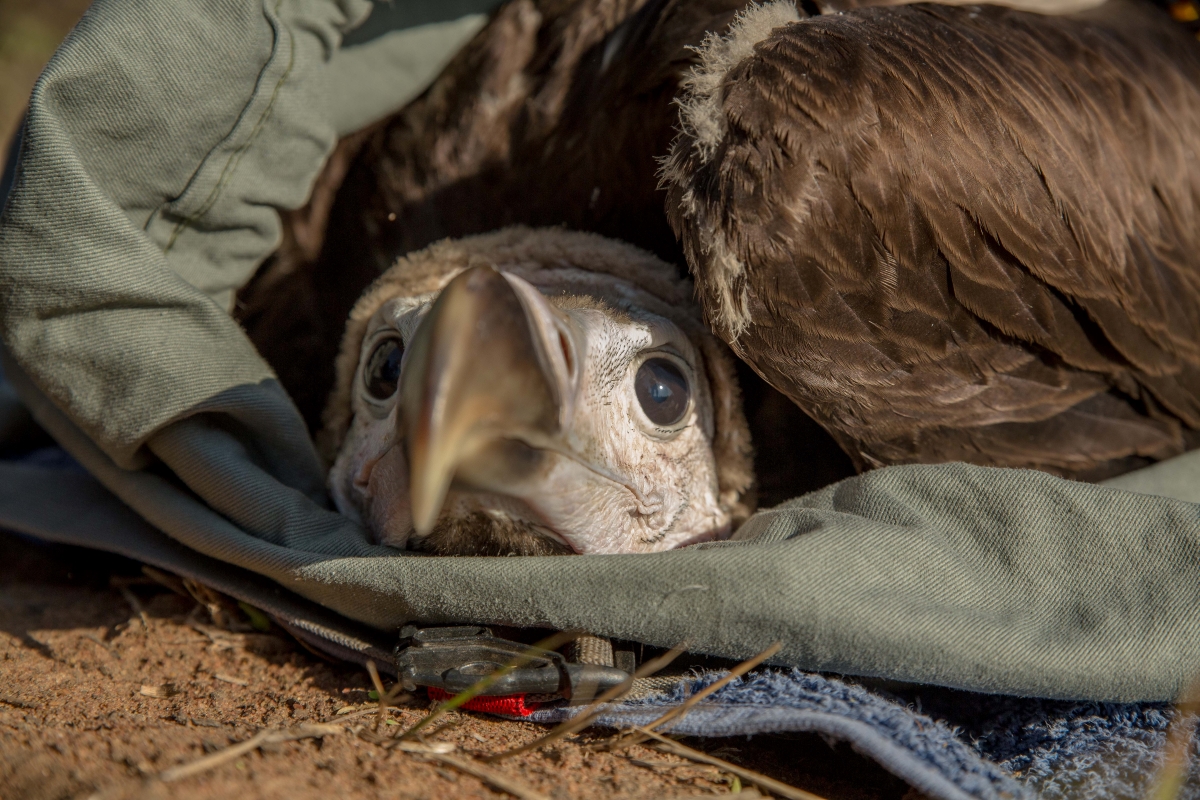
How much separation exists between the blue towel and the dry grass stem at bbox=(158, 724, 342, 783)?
1.02 feet

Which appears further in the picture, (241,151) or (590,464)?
(241,151)

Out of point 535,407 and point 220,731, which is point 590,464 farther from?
point 220,731

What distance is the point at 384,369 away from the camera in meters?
1.59

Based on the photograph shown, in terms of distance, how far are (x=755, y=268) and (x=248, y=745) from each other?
942 mm

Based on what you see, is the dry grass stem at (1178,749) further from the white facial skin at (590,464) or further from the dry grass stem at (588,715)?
the white facial skin at (590,464)

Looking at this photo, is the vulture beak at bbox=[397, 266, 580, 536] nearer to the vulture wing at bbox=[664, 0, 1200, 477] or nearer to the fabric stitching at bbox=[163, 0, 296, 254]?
the vulture wing at bbox=[664, 0, 1200, 477]

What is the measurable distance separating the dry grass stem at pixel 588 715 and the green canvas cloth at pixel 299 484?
74 mm

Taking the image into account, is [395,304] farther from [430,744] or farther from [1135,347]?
[1135,347]

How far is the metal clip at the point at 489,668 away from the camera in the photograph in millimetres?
1244

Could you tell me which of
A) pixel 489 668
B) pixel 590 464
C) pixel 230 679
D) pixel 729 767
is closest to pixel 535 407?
pixel 590 464

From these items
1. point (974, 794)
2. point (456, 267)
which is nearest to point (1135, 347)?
point (974, 794)

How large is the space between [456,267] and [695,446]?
0.55 meters

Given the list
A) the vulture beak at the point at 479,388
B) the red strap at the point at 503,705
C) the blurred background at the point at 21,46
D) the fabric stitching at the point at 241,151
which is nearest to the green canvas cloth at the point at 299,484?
the fabric stitching at the point at 241,151

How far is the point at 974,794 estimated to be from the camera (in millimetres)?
1071
